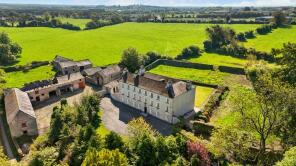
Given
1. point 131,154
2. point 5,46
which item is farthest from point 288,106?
point 5,46

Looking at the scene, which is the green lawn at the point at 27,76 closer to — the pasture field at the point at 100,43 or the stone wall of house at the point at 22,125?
the pasture field at the point at 100,43

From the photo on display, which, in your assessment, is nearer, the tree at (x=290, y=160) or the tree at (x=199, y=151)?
the tree at (x=290, y=160)

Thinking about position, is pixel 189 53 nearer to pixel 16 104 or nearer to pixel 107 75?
pixel 107 75

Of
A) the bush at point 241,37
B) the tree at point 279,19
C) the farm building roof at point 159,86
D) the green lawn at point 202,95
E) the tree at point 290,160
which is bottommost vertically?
the green lawn at point 202,95

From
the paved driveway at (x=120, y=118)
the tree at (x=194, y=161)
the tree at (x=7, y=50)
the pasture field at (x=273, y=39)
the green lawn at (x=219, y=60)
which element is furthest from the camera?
the pasture field at (x=273, y=39)

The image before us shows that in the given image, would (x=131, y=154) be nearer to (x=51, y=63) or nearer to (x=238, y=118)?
(x=238, y=118)

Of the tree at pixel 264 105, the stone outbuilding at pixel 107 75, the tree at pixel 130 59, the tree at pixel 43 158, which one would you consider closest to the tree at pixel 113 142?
the tree at pixel 43 158
